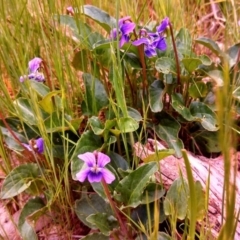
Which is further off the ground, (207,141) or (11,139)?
(11,139)

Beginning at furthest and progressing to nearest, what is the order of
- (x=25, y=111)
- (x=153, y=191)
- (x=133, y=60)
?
(x=133, y=60), (x=25, y=111), (x=153, y=191)

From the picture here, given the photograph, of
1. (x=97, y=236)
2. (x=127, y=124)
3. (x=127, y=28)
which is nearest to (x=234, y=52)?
(x=127, y=28)

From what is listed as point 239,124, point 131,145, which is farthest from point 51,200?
point 239,124

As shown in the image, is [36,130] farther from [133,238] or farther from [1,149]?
[133,238]

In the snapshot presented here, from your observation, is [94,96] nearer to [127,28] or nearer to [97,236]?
[127,28]

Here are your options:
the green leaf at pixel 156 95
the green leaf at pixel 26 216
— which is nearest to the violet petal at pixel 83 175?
the green leaf at pixel 26 216

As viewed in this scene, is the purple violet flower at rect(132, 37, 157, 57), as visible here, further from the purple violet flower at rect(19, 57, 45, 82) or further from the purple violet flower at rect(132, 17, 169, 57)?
the purple violet flower at rect(19, 57, 45, 82)

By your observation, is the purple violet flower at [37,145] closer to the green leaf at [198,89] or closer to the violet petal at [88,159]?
the violet petal at [88,159]
